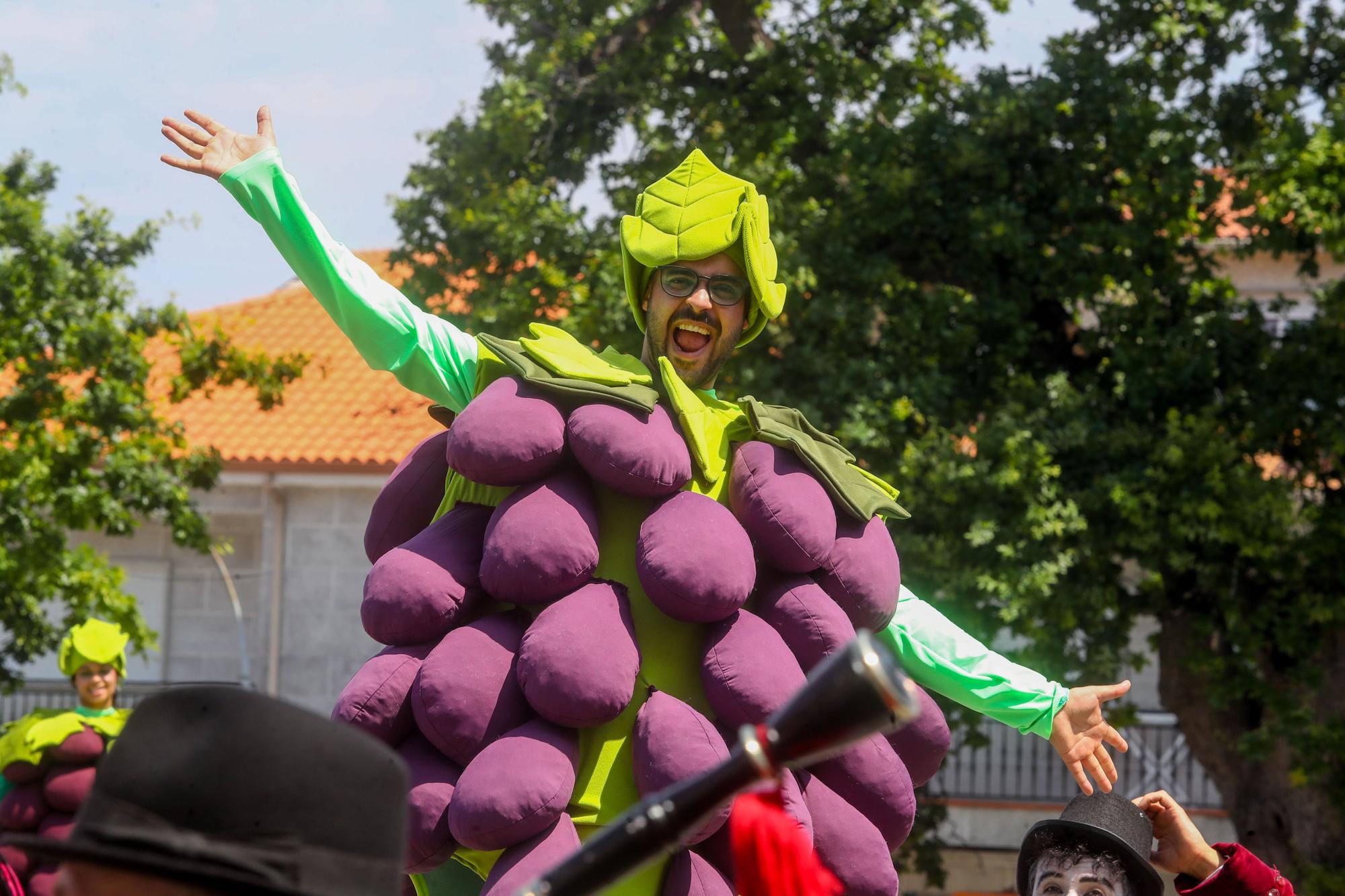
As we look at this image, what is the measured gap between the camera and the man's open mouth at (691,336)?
9.83 feet

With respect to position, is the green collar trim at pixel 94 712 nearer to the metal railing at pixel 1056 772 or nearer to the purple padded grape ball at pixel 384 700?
the purple padded grape ball at pixel 384 700

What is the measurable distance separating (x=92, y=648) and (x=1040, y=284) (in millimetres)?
6325

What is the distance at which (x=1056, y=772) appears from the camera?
15023 millimetres

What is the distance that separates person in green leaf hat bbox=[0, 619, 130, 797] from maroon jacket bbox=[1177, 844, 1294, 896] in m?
4.31

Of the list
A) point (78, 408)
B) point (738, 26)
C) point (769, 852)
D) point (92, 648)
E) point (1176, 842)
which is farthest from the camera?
point (738, 26)

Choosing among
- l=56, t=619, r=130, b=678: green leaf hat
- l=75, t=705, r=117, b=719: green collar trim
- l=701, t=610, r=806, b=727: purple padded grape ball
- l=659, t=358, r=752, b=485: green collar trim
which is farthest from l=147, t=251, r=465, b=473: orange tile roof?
l=701, t=610, r=806, b=727: purple padded grape ball

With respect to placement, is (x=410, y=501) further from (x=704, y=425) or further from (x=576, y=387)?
(x=704, y=425)

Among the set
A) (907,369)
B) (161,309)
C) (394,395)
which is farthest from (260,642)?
(907,369)

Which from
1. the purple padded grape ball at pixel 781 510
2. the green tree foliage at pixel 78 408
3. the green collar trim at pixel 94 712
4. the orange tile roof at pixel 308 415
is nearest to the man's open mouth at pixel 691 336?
the purple padded grape ball at pixel 781 510

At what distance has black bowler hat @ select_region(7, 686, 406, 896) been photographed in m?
1.23

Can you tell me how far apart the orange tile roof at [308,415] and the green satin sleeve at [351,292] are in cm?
992

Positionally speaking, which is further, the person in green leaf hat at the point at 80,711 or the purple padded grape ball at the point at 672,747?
the person in green leaf hat at the point at 80,711

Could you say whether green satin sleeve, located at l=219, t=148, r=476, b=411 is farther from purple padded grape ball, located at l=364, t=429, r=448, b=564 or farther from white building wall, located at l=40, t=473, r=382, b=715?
white building wall, located at l=40, t=473, r=382, b=715

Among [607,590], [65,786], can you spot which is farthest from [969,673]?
[65,786]
